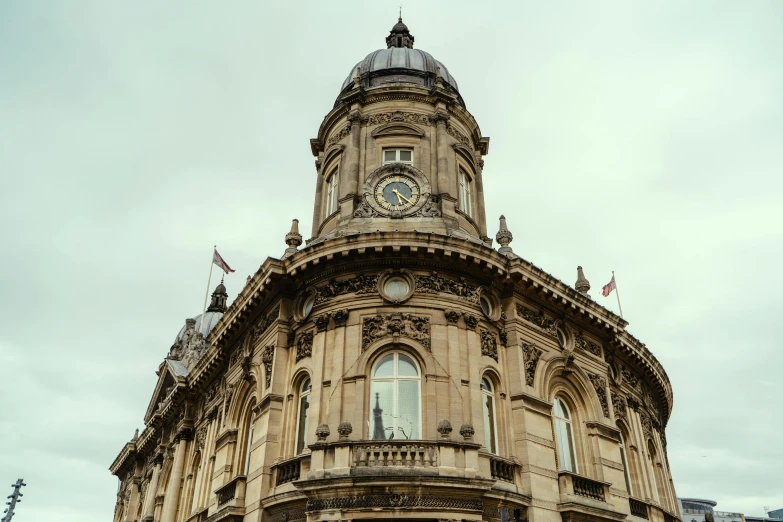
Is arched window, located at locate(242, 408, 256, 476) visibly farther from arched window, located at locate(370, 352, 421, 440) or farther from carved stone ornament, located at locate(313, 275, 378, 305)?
arched window, located at locate(370, 352, 421, 440)

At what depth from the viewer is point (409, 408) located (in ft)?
67.5

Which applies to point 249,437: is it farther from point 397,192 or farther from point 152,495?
point 152,495

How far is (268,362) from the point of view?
23969mm

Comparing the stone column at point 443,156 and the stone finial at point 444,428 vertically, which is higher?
the stone column at point 443,156

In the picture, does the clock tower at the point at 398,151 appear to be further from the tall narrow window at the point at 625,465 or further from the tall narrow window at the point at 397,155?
the tall narrow window at the point at 625,465

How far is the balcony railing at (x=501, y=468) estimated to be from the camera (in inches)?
790

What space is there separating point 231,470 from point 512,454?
433 inches

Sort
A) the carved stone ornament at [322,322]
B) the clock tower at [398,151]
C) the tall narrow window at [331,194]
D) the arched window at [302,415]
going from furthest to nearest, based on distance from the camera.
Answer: the tall narrow window at [331,194] < the clock tower at [398,151] < the carved stone ornament at [322,322] < the arched window at [302,415]

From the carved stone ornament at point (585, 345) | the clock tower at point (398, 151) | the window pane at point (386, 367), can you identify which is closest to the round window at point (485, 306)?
the clock tower at point (398, 151)

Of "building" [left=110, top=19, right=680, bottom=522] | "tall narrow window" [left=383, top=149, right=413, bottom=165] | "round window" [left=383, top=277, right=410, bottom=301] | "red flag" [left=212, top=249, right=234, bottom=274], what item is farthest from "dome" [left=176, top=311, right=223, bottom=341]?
"round window" [left=383, top=277, right=410, bottom=301]

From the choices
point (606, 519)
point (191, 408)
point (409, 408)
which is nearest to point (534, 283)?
point (409, 408)

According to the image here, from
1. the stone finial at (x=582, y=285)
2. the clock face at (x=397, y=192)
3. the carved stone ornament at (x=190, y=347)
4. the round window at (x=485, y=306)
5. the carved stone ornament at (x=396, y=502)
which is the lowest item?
the carved stone ornament at (x=396, y=502)

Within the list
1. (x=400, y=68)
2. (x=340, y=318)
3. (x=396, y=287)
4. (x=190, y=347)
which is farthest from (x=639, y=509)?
(x=190, y=347)

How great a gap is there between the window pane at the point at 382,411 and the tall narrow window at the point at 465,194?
Answer: 11.4 metres
